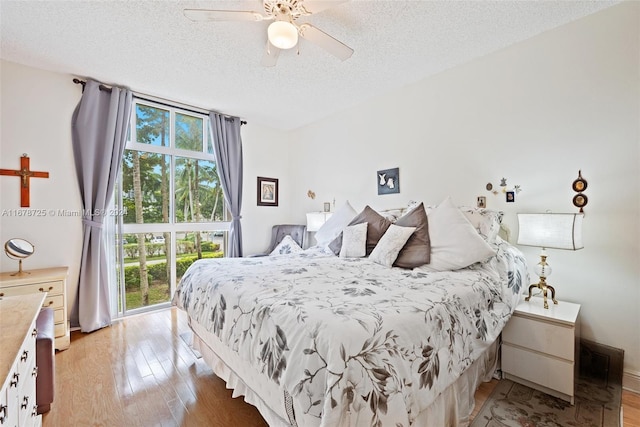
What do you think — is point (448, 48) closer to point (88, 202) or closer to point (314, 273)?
point (314, 273)

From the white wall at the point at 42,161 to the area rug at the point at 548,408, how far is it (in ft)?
12.7

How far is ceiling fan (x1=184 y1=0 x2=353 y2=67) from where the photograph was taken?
164 centimetres

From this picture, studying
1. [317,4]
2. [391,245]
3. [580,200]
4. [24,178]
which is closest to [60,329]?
[24,178]

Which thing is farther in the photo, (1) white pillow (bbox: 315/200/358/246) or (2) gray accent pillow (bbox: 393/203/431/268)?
(1) white pillow (bbox: 315/200/358/246)

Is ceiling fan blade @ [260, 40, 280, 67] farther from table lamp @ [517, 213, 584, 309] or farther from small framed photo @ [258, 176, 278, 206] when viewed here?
small framed photo @ [258, 176, 278, 206]

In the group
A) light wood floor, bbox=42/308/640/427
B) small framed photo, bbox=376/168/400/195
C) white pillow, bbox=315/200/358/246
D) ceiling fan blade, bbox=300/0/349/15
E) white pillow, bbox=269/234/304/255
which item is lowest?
light wood floor, bbox=42/308/640/427

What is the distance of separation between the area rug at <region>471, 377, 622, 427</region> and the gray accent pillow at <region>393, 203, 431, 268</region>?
94 cm

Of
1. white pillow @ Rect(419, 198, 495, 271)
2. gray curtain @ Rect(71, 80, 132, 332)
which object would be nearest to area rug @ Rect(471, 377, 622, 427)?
white pillow @ Rect(419, 198, 495, 271)

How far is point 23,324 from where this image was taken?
1.09m

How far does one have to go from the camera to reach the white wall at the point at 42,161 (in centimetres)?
259

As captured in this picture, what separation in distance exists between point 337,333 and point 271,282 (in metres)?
0.74

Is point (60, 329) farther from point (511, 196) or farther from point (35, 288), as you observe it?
point (511, 196)

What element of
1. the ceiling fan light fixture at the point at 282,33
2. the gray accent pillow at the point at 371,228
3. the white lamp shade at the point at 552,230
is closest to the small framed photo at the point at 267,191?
the gray accent pillow at the point at 371,228

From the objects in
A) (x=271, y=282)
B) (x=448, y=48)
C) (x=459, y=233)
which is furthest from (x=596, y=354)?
(x=448, y=48)
